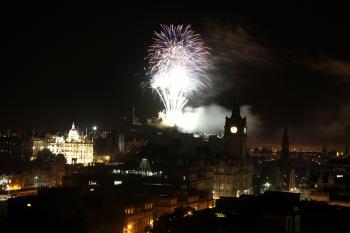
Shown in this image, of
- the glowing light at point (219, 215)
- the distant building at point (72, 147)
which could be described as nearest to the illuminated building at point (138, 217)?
the glowing light at point (219, 215)

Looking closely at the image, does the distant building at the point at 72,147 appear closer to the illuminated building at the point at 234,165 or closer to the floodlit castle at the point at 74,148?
the floodlit castle at the point at 74,148

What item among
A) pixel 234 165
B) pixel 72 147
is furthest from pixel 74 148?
pixel 234 165

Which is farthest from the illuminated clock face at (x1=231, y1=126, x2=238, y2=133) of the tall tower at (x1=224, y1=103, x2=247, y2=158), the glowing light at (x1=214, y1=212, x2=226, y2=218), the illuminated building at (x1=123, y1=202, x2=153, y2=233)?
the glowing light at (x1=214, y1=212, x2=226, y2=218)

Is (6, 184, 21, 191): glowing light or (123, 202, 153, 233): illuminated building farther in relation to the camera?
(6, 184, 21, 191): glowing light

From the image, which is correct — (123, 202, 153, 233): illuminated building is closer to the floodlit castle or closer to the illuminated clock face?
the illuminated clock face

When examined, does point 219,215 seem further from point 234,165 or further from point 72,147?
point 72,147

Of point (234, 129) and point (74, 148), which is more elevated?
point (234, 129)

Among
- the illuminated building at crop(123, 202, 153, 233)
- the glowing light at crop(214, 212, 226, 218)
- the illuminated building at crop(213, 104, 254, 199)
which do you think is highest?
the illuminated building at crop(213, 104, 254, 199)
